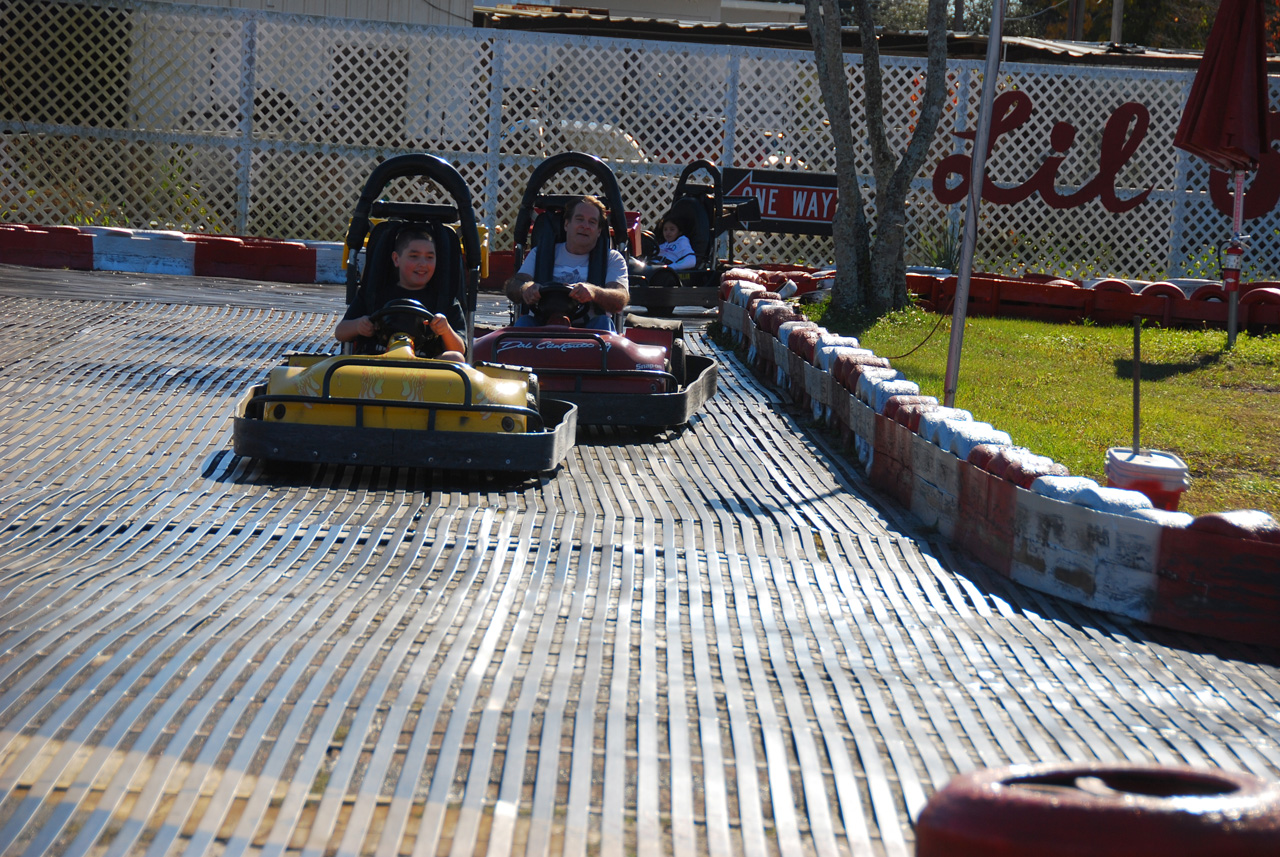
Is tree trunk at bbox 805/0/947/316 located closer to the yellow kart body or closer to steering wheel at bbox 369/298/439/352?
steering wheel at bbox 369/298/439/352

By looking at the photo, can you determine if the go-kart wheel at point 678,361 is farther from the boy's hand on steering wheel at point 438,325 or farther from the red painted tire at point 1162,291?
the red painted tire at point 1162,291

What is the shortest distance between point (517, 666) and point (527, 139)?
11.1 metres

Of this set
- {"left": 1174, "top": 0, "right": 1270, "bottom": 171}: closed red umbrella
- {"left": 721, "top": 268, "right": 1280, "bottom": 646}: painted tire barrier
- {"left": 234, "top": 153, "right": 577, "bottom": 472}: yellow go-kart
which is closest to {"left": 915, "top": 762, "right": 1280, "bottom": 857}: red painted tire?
{"left": 721, "top": 268, "right": 1280, "bottom": 646}: painted tire barrier

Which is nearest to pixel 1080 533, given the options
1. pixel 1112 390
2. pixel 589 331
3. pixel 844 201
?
pixel 589 331

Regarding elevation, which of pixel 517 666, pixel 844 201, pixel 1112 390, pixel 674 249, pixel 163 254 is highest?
pixel 844 201

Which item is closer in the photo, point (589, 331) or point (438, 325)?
point (438, 325)

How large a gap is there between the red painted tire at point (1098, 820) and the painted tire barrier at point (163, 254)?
1079 cm

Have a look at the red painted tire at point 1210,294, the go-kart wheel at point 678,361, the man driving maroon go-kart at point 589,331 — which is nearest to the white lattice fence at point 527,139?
the red painted tire at point 1210,294

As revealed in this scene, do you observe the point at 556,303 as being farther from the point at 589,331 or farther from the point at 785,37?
the point at 785,37

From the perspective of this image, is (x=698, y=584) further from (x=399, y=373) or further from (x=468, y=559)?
(x=399, y=373)

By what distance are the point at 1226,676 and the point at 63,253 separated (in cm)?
1041

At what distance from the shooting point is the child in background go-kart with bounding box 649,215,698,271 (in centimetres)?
1044

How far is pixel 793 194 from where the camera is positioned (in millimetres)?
12508

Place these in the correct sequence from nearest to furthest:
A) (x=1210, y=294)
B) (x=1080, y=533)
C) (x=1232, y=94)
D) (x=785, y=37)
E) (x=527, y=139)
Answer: (x=1080, y=533)
(x=1232, y=94)
(x=1210, y=294)
(x=527, y=139)
(x=785, y=37)
